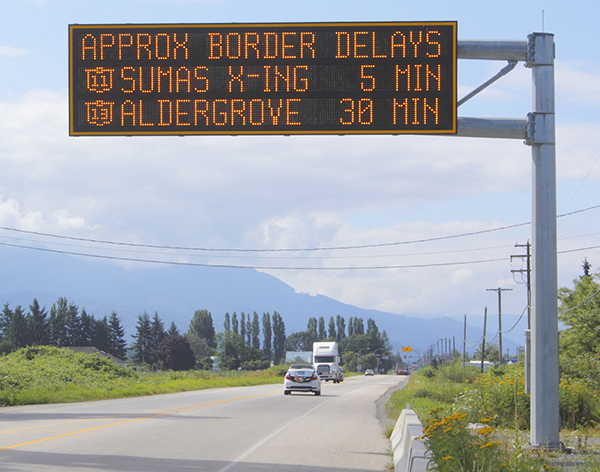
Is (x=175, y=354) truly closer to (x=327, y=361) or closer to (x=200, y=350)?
(x=200, y=350)

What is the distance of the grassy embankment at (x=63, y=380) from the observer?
89.0ft

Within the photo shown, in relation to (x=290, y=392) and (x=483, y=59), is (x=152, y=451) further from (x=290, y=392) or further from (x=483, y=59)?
(x=290, y=392)

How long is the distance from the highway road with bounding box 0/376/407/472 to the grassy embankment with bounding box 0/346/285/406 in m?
5.56

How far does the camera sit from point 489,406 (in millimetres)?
16750

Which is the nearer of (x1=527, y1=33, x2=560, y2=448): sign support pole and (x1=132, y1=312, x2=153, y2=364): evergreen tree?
(x1=527, y1=33, x2=560, y2=448): sign support pole

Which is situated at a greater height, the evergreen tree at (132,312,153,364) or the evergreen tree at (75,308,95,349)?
the evergreen tree at (75,308,95,349)

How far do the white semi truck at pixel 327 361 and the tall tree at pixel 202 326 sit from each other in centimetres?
12885

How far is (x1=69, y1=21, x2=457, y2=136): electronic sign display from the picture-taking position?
37.9 feet

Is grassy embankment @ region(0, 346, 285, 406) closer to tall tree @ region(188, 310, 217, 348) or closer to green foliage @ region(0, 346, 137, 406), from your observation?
green foliage @ region(0, 346, 137, 406)

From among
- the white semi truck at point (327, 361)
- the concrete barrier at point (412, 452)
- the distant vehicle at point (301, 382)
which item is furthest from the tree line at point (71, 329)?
the concrete barrier at point (412, 452)

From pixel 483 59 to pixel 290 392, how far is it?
1044 inches

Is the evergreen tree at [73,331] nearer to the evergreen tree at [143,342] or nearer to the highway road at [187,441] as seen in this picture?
the evergreen tree at [143,342]

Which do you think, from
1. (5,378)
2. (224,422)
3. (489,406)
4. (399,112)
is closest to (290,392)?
(5,378)

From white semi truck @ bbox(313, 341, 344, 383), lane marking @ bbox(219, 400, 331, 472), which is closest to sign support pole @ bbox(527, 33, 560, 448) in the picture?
lane marking @ bbox(219, 400, 331, 472)
